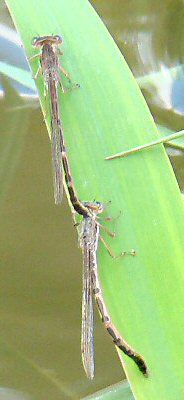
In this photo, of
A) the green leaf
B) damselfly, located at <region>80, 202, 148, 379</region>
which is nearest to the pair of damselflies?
damselfly, located at <region>80, 202, 148, 379</region>

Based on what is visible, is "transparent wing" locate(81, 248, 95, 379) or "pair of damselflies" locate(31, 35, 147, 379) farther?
"transparent wing" locate(81, 248, 95, 379)

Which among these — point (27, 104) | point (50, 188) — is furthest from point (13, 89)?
point (50, 188)

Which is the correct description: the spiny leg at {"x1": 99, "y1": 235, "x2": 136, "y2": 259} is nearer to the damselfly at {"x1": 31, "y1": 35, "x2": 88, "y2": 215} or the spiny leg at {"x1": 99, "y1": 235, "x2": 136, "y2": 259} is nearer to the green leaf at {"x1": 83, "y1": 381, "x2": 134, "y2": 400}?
the damselfly at {"x1": 31, "y1": 35, "x2": 88, "y2": 215}

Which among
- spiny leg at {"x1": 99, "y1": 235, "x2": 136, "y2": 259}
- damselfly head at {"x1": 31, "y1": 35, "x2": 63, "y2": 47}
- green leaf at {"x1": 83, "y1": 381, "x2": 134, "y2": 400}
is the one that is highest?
damselfly head at {"x1": 31, "y1": 35, "x2": 63, "y2": 47}

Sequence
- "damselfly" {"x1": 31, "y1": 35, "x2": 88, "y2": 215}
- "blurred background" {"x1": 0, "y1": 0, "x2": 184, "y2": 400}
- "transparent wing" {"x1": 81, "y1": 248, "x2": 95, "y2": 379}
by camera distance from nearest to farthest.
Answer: "damselfly" {"x1": 31, "y1": 35, "x2": 88, "y2": 215}
"transparent wing" {"x1": 81, "y1": 248, "x2": 95, "y2": 379}
"blurred background" {"x1": 0, "y1": 0, "x2": 184, "y2": 400}

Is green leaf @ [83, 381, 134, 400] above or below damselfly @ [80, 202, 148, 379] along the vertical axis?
below

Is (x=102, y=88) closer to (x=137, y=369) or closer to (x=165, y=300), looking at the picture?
(x=165, y=300)

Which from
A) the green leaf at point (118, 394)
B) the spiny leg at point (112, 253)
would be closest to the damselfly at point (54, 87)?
the spiny leg at point (112, 253)

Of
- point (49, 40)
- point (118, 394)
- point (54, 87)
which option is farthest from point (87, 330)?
point (49, 40)
